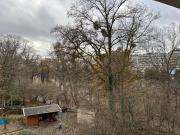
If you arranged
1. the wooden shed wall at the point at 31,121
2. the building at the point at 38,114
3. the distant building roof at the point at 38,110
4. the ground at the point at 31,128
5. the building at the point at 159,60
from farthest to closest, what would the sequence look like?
1. the building at the point at 159,60
2. the distant building roof at the point at 38,110
3. the building at the point at 38,114
4. the wooden shed wall at the point at 31,121
5. the ground at the point at 31,128

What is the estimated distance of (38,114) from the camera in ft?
81.3

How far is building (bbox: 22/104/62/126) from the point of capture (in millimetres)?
24078

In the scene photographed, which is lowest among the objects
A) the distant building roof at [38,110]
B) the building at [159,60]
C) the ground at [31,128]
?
the ground at [31,128]

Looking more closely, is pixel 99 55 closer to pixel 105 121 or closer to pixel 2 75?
pixel 105 121

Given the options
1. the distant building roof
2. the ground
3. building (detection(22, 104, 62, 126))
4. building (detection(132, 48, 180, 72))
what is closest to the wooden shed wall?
building (detection(22, 104, 62, 126))

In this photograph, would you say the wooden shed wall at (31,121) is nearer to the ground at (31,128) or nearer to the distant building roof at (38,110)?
the distant building roof at (38,110)

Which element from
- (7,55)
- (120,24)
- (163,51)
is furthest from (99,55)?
(7,55)

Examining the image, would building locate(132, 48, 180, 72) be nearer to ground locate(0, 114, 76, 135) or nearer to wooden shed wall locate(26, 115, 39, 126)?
ground locate(0, 114, 76, 135)

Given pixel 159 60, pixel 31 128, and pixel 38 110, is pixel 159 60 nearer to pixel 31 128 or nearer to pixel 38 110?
pixel 38 110

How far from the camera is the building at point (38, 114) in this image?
24078 millimetres

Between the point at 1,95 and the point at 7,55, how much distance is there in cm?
716

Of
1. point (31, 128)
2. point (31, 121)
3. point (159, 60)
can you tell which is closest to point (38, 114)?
point (31, 121)

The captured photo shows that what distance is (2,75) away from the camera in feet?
100

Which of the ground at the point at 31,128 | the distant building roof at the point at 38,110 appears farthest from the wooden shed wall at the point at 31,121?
the ground at the point at 31,128
